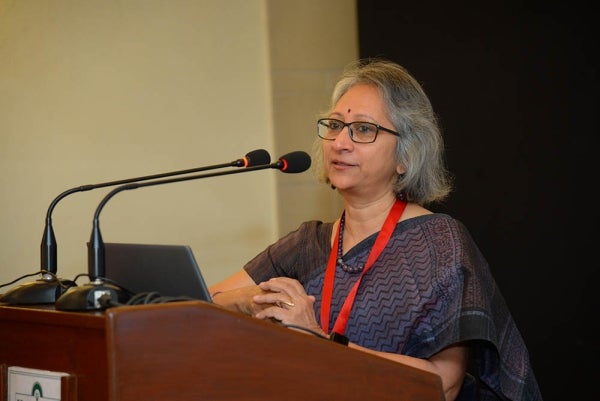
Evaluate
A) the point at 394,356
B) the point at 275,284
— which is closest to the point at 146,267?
the point at 275,284

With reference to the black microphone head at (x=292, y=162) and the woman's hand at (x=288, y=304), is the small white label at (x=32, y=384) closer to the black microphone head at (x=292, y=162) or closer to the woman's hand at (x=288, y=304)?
the woman's hand at (x=288, y=304)

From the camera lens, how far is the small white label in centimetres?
143

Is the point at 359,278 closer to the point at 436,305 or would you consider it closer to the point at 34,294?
the point at 436,305

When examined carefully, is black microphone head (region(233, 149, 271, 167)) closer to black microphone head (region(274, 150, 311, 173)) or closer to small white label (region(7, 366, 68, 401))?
black microphone head (region(274, 150, 311, 173))

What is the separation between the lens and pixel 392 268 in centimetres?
234

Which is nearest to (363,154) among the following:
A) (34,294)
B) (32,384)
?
(34,294)

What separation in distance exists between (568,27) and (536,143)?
0.42m

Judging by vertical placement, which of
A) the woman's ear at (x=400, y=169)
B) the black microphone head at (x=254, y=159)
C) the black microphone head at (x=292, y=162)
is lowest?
the woman's ear at (x=400, y=169)

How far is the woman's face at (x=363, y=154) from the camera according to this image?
244cm

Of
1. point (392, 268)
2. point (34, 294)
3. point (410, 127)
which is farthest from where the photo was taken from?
point (410, 127)

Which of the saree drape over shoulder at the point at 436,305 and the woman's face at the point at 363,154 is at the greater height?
the woman's face at the point at 363,154

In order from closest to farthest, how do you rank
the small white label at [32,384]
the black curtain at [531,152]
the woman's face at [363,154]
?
the small white label at [32,384]
the woman's face at [363,154]
the black curtain at [531,152]

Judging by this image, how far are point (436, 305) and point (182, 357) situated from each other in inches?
40.8

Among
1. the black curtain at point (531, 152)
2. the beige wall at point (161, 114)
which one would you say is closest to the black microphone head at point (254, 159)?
the black curtain at point (531, 152)
